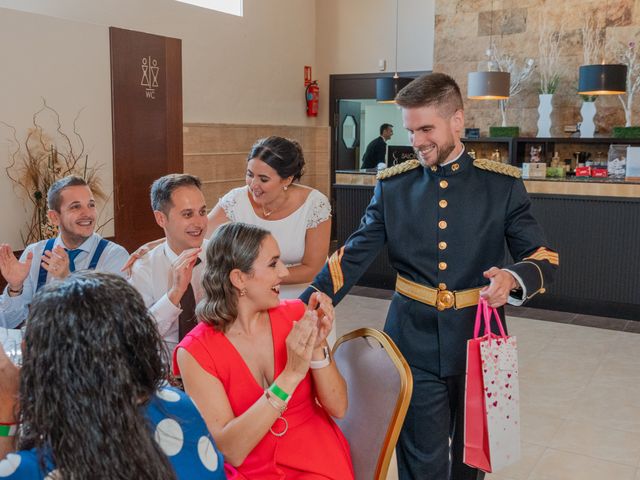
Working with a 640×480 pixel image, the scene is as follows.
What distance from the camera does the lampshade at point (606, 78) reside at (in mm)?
7414

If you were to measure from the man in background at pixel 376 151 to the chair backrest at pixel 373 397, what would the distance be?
791cm

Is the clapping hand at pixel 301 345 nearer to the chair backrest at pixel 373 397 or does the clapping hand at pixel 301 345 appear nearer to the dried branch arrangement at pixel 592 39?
the chair backrest at pixel 373 397

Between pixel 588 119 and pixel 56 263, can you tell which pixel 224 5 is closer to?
pixel 588 119

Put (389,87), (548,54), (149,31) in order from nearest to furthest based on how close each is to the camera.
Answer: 1. (149,31)
2. (389,87)
3. (548,54)

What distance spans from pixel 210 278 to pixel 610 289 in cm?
480

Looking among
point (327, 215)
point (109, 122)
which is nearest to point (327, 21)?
point (109, 122)

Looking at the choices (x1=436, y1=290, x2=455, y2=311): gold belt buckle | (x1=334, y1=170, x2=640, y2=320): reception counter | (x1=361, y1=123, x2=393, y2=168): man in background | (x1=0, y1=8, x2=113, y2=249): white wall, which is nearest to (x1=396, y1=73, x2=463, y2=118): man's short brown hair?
(x1=436, y1=290, x2=455, y2=311): gold belt buckle

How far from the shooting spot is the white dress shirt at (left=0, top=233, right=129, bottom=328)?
2.78m

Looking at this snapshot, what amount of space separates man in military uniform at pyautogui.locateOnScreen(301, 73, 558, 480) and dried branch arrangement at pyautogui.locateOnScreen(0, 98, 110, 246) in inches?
168

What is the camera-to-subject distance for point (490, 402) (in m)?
2.08

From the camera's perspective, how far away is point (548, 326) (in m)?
5.77

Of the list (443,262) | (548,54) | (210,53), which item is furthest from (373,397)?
(548,54)

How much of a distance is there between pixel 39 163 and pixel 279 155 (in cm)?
376

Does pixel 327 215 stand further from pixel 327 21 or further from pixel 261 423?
pixel 327 21
